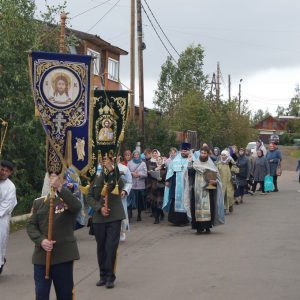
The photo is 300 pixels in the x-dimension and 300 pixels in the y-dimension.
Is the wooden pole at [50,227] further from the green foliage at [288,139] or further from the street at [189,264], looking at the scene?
the green foliage at [288,139]

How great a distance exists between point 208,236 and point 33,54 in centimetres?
671

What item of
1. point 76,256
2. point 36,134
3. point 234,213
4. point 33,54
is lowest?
point 234,213

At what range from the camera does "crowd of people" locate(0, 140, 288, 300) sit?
6023mm

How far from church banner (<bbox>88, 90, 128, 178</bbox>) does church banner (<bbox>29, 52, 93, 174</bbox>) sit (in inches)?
52.7

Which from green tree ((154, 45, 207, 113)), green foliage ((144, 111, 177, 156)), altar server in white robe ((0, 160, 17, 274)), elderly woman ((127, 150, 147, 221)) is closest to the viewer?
altar server in white robe ((0, 160, 17, 274))

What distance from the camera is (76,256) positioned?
20.1 ft

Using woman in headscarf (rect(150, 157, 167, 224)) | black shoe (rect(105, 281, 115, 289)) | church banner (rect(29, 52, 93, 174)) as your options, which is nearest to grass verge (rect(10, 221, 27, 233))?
woman in headscarf (rect(150, 157, 167, 224))

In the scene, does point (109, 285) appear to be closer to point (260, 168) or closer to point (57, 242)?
point (57, 242)

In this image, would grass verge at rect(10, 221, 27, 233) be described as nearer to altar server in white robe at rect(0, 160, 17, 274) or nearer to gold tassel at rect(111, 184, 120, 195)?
altar server in white robe at rect(0, 160, 17, 274)

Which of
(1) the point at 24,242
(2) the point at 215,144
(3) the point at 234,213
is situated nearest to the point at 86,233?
(1) the point at 24,242

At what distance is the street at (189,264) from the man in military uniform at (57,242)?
72.8 inches

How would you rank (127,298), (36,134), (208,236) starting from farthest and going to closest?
(36,134), (208,236), (127,298)

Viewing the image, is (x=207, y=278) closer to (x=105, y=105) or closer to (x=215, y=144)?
(x=105, y=105)

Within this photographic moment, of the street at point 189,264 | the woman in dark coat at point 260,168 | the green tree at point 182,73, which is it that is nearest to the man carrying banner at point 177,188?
the street at point 189,264
